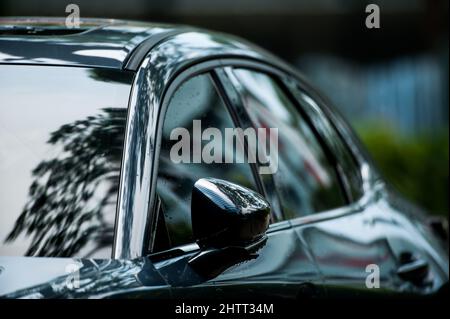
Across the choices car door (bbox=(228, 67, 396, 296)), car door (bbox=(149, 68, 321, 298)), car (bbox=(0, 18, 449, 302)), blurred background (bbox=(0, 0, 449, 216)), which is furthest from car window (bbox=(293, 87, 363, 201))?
blurred background (bbox=(0, 0, 449, 216))

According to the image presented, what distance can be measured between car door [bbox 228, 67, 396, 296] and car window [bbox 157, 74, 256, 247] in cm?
24

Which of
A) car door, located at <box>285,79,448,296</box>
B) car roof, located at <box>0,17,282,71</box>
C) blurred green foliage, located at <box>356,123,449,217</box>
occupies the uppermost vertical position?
car roof, located at <box>0,17,282,71</box>

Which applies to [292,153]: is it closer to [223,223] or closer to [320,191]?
[320,191]

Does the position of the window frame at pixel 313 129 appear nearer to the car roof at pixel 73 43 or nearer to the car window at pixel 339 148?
the car window at pixel 339 148

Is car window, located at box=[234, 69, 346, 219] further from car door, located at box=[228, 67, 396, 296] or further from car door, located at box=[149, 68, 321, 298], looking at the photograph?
car door, located at box=[149, 68, 321, 298]

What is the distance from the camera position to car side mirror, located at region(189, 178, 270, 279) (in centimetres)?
274

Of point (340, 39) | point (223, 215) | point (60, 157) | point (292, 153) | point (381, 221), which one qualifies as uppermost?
point (60, 157)

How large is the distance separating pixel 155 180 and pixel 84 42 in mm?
545

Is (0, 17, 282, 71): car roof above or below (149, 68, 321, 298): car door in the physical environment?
above

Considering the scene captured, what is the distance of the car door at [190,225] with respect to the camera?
281 centimetres

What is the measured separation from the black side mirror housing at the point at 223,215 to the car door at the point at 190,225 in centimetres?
10

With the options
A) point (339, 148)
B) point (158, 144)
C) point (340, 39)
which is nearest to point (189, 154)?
point (158, 144)

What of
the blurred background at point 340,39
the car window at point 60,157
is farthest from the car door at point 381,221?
the blurred background at point 340,39

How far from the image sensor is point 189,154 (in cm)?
314
